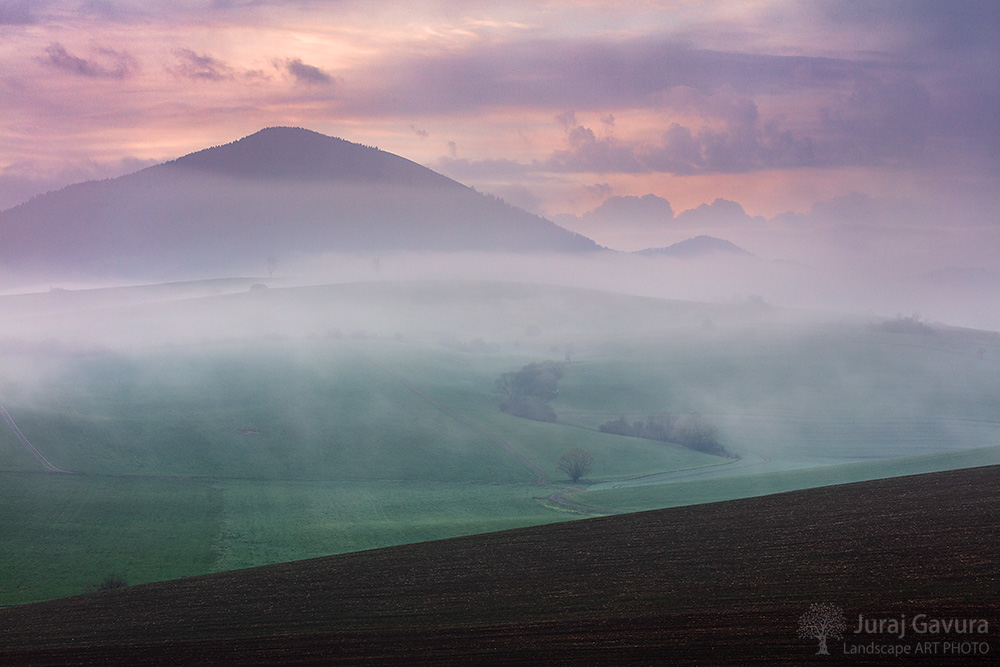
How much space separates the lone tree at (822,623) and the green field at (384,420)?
101ft

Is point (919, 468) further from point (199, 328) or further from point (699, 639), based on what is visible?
point (199, 328)

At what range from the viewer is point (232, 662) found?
23.1m

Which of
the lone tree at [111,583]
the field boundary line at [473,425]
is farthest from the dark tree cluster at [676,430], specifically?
the lone tree at [111,583]

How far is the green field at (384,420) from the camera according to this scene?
54469mm

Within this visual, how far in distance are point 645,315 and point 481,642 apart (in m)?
152

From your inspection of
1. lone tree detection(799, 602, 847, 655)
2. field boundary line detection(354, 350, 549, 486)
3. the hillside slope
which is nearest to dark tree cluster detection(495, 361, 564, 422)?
field boundary line detection(354, 350, 549, 486)

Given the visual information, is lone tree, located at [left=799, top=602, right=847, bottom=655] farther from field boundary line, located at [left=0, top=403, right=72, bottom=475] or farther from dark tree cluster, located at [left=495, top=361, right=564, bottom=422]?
dark tree cluster, located at [left=495, top=361, right=564, bottom=422]

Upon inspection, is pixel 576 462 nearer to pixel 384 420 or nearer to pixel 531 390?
pixel 384 420

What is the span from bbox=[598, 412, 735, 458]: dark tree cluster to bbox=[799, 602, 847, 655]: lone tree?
66027mm

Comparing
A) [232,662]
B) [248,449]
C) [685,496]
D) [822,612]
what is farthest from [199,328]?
[822,612]

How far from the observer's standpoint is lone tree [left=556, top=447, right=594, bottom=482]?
74750mm

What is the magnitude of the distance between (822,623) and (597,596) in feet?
22.7

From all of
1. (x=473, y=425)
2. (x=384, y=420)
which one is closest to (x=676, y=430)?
(x=473, y=425)

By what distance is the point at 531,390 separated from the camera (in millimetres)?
106812
